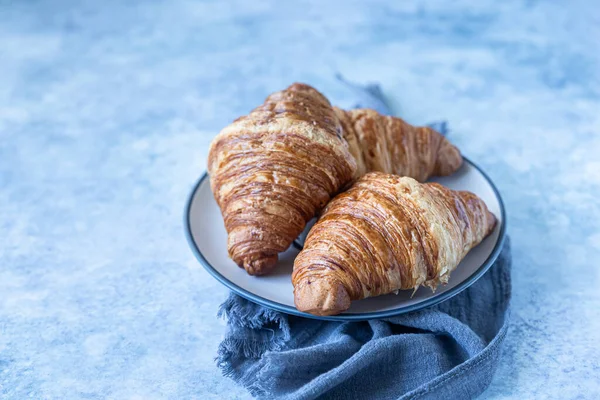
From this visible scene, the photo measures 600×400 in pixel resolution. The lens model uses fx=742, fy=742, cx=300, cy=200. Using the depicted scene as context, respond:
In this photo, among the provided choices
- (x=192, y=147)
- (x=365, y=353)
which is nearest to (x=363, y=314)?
(x=365, y=353)

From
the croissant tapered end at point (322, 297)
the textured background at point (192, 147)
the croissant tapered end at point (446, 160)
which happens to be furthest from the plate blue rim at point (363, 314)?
the croissant tapered end at point (446, 160)

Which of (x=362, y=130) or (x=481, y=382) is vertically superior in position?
(x=362, y=130)

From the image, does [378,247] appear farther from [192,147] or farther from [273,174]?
[192,147]

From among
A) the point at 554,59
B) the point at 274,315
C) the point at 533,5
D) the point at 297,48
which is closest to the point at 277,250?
the point at 274,315

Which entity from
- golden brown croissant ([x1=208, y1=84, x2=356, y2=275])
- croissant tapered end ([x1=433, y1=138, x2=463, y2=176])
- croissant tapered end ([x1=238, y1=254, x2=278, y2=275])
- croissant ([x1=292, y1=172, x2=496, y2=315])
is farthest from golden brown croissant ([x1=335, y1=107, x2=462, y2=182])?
croissant tapered end ([x1=238, y1=254, x2=278, y2=275])

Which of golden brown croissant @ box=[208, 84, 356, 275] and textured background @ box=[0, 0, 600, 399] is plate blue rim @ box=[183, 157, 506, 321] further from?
textured background @ box=[0, 0, 600, 399]

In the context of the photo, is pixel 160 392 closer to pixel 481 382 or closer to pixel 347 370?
pixel 347 370

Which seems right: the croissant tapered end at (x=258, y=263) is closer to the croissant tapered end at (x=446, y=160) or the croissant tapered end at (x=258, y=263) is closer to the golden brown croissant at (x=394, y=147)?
the golden brown croissant at (x=394, y=147)
